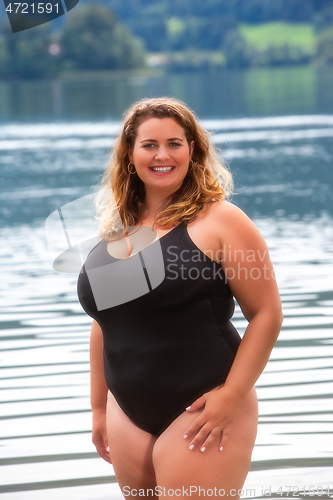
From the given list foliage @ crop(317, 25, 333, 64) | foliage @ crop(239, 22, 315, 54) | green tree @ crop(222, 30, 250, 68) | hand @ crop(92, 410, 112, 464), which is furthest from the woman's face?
green tree @ crop(222, 30, 250, 68)

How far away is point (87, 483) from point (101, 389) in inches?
40.6

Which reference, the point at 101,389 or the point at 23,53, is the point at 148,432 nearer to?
the point at 101,389

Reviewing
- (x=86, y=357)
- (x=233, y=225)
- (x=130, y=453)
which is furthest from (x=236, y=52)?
(x=130, y=453)

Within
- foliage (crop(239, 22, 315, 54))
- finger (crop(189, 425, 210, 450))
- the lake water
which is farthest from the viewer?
foliage (crop(239, 22, 315, 54))

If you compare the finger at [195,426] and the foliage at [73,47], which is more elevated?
the foliage at [73,47]

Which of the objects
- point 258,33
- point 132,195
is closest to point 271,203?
point 132,195

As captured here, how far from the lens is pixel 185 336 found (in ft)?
5.71

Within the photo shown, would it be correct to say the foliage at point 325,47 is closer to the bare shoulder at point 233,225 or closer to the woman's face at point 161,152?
the woman's face at point 161,152

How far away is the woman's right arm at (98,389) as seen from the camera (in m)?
2.04

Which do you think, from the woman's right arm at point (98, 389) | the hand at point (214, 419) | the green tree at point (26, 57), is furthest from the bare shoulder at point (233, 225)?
the green tree at point (26, 57)

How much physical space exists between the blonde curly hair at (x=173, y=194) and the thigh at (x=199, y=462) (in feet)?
1.94

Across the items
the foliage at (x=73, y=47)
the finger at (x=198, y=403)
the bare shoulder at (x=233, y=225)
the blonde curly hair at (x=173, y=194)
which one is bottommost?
the finger at (x=198, y=403)

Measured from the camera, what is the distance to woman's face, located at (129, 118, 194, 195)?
1.84 m

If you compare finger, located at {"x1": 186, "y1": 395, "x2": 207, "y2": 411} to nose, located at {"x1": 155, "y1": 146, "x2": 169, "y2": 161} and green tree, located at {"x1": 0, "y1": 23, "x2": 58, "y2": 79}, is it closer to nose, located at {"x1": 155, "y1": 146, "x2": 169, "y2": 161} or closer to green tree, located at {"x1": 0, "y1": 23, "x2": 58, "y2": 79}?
nose, located at {"x1": 155, "y1": 146, "x2": 169, "y2": 161}
